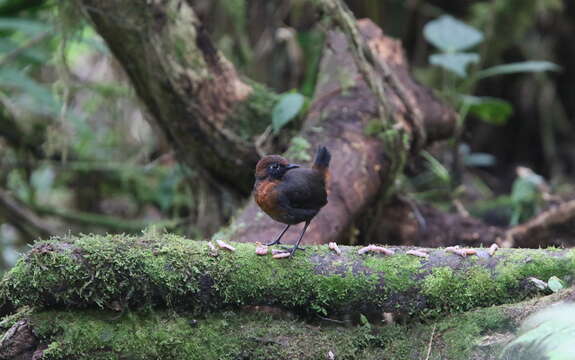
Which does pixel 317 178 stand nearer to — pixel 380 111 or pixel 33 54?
pixel 380 111

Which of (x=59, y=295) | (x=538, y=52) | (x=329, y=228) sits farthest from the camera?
(x=538, y=52)

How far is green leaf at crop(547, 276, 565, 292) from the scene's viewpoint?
249 cm

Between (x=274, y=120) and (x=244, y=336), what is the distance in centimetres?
222

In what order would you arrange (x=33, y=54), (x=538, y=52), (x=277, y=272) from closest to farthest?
(x=277, y=272)
(x=33, y=54)
(x=538, y=52)

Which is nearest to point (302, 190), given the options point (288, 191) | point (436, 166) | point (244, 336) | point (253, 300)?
point (288, 191)

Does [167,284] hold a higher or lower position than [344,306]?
higher

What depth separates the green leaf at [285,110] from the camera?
4477 mm

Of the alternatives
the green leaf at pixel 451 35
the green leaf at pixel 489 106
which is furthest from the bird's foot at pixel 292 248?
the green leaf at pixel 451 35

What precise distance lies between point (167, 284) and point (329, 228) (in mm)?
1602

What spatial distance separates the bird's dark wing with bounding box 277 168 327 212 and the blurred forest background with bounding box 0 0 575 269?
1254 millimetres

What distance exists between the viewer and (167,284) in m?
2.48

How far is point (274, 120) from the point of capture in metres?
4.50

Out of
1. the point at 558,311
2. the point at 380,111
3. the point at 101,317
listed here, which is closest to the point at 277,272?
the point at 101,317

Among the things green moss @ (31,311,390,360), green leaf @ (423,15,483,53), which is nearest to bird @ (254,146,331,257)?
green moss @ (31,311,390,360)
